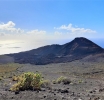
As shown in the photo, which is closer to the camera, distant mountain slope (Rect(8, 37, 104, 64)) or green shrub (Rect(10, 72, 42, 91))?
green shrub (Rect(10, 72, 42, 91))

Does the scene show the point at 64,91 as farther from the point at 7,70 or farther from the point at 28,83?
the point at 7,70

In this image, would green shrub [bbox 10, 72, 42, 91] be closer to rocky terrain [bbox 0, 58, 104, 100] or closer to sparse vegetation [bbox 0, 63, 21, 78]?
rocky terrain [bbox 0, 58, 104, 100]

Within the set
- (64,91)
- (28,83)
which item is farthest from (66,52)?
(28,83)

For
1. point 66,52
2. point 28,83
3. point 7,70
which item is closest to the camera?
point 28,83

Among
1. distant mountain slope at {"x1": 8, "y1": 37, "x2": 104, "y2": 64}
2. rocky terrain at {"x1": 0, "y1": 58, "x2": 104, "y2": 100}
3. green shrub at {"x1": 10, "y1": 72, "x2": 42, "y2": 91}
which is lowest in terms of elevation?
rocky terrain at {"x1": 0, "y1": 58, "x2": 104, "y2": 100}

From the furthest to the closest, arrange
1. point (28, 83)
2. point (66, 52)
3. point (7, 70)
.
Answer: point (66, 52) < point (7, 70) < point (28, 83)

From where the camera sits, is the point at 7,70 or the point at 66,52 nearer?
the point at 7,70

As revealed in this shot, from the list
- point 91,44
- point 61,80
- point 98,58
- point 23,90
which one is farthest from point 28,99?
point 91,44

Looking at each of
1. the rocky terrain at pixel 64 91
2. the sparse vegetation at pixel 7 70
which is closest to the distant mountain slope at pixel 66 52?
the sparse vegetation at pixel 7 70

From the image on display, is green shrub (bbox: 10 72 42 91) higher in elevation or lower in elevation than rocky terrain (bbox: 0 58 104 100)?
higher

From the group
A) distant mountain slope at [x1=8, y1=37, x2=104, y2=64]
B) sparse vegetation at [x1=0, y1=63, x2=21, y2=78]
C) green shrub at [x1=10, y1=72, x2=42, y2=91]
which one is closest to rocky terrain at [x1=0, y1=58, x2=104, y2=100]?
green shrub at [x1=10, y1=72, x2=42, y2=91]

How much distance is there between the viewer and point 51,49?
81.3 m

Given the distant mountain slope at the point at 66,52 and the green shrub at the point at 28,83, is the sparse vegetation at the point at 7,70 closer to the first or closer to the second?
the distant mountain slope at the point at 66,52

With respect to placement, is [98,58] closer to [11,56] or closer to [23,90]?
[11,56]
